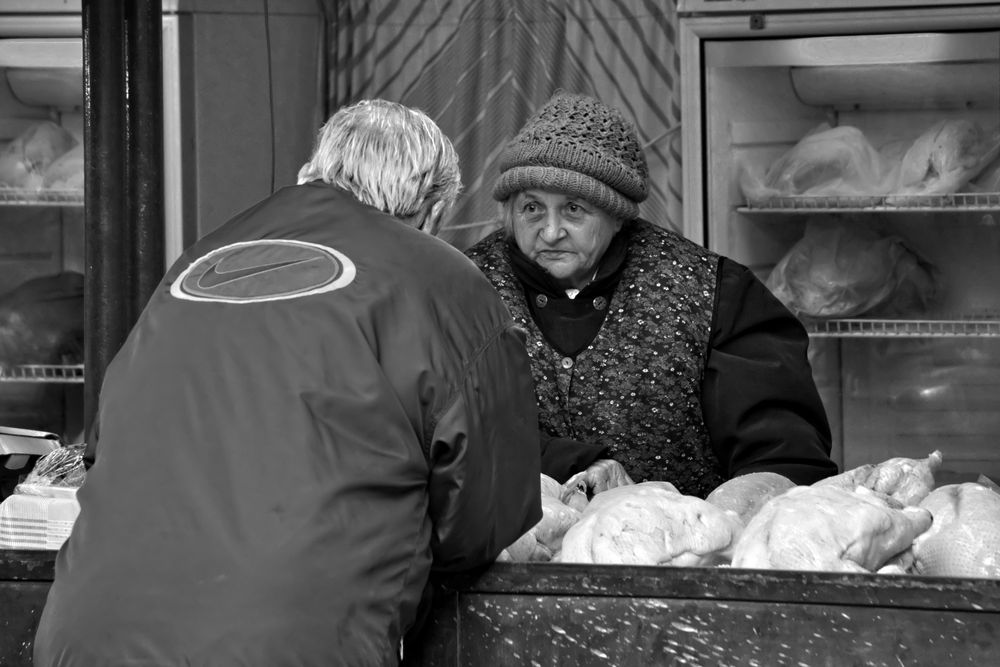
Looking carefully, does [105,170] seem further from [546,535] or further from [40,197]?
[40,197]

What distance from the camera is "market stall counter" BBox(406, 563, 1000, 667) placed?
1.59 metres

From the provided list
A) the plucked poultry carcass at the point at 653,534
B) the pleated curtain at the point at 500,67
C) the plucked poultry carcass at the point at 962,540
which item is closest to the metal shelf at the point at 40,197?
the pleated curtain at the point at 500,67

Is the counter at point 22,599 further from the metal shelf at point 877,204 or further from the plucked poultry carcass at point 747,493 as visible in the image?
the metal shelf at point 877,204

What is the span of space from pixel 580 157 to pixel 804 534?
3.79 ft

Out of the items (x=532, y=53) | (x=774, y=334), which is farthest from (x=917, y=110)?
(x=774, y=334)

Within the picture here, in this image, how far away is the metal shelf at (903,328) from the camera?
3703mm

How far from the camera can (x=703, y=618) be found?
166 centimetres

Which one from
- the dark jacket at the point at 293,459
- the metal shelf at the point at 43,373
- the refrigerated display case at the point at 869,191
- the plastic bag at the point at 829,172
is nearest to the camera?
the dark jacket at the point at 293,459

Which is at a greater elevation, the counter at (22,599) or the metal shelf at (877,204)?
the metal shelf at (877,204)

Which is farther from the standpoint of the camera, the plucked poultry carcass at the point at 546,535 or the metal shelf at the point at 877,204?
the metal shelf at the point at 877,204

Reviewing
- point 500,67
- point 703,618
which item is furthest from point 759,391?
point 500,67

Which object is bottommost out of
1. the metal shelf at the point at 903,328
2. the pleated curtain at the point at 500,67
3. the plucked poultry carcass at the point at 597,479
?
the plucked poultry carcass at the point at 597,479

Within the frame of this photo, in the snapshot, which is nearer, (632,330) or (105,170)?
(105,170)

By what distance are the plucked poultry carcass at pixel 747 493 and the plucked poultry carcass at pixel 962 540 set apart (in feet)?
0.99
